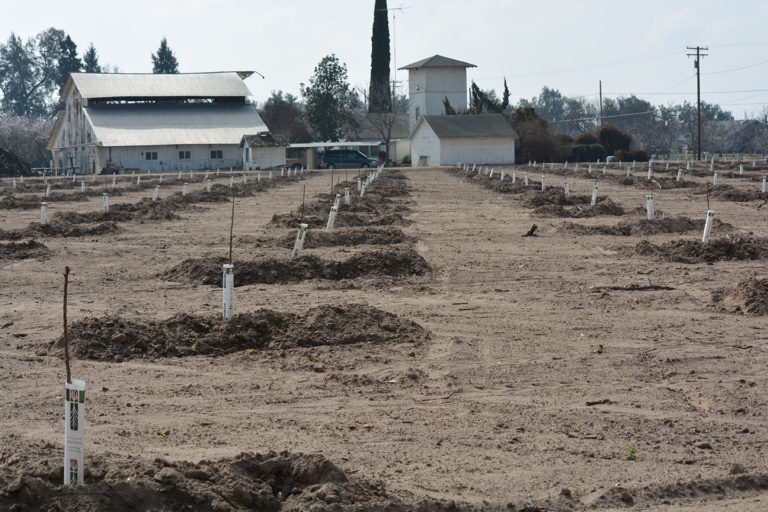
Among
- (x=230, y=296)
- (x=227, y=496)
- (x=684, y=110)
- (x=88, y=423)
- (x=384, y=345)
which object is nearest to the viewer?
(x=227, y=496)

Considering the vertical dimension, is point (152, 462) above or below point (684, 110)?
below

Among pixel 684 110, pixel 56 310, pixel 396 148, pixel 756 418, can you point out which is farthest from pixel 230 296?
pixel 684 110

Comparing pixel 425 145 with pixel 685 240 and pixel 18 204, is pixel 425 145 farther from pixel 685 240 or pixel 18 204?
pixel 685 240

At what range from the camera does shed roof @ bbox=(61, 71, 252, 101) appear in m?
95.2

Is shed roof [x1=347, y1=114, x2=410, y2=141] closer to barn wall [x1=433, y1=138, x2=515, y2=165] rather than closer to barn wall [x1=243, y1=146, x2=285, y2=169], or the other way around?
barn wall [x1=433, y1=138, x2=515, y2=165]

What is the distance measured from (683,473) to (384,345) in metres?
4.94

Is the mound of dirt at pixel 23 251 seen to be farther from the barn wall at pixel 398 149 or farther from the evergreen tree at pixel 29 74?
the evergreen tree at pixel 29 74

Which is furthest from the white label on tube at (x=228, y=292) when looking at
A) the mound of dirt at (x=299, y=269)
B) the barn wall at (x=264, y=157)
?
the barn wall at (x=264, y=157)

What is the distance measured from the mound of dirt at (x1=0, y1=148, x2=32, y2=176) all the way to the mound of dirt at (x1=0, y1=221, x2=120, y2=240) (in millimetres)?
56436

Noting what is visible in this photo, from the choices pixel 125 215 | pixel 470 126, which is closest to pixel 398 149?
pixel 470 126

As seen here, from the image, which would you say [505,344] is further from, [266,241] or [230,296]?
[266,241]

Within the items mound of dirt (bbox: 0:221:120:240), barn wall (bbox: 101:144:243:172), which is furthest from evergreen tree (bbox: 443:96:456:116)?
mound of dirt (bbox: 0:221:120:240)

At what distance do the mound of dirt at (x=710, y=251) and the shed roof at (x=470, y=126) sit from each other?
72.8 meters

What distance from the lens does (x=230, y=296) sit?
1192 centimetres
